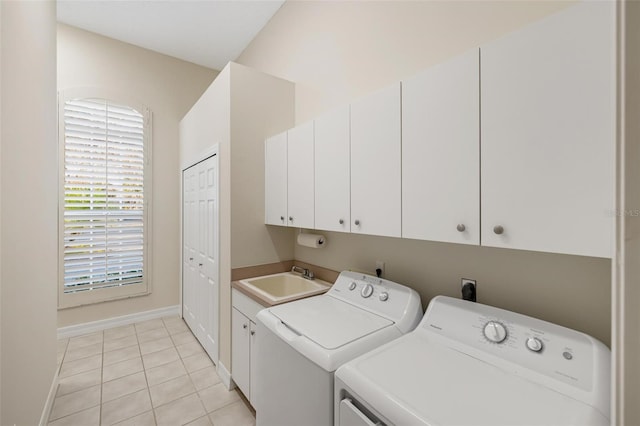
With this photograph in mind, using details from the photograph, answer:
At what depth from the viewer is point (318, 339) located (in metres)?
1.17

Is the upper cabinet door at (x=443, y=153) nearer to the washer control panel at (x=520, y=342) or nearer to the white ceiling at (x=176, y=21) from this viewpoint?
the washer control panel at (x=520, y=342)

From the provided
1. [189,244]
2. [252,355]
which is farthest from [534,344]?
[189,244]

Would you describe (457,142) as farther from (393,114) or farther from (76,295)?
(76,295)

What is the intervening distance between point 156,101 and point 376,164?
3381 mm

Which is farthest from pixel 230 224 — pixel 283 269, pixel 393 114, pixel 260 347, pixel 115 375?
pixel 115 375

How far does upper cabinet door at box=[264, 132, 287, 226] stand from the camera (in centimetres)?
210

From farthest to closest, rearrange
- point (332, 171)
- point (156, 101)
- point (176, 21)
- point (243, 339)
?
point (156, 101) < point (176, 21) < point (243, 339) < point (332, 171)

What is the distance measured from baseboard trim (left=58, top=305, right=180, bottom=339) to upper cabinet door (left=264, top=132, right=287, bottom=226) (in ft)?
7.67

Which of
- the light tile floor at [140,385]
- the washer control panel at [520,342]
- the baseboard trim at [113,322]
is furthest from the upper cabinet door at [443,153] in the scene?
the baseboard trim at [113,322]

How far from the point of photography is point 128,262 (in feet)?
10.9

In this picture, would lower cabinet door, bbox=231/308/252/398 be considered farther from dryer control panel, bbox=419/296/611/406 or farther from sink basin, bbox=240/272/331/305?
dryer control panel, bbox=419/296/611/406

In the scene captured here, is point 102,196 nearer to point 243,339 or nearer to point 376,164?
point 243,339

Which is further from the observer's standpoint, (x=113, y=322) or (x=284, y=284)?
(x=113, y=322)

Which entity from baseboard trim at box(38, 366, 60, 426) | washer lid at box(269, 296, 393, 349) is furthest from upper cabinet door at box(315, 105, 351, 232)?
baseboard trim at box(38, 366, 60, 426)
